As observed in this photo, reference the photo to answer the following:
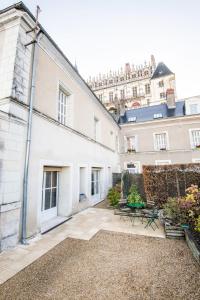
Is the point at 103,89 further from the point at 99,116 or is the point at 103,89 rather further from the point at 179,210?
the point at 179,210

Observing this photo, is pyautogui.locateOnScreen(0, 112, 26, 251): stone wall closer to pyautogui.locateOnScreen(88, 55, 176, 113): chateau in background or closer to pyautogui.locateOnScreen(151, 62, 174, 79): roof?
pyautogui.locateOnScreen(88, 55, 176, 113): chateau in background

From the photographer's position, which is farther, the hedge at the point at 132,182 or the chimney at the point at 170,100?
the chimney at the point at 170,100

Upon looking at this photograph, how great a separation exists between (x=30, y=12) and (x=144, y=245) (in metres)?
6.84

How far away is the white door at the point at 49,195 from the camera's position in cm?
→ 551

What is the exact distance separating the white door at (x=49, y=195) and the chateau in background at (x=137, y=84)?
1080 inches

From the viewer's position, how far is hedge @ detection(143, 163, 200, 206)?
302 inches

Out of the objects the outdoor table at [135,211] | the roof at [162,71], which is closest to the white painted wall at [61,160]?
the outdoor table at [135,211]

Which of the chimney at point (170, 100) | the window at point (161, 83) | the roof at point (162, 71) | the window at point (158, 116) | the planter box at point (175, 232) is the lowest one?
the planter box at point (175, 232)

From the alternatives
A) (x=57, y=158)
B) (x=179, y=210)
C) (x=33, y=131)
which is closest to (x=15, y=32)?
(x=33, y=131)

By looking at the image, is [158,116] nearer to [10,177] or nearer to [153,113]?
[153,113]

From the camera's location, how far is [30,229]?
14.0 feet

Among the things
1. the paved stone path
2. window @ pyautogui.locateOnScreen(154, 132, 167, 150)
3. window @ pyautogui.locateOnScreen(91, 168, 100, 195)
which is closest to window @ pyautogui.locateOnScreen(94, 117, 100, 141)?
window @ pyautogui.locateOnScreen(91, 168, 100, 195)

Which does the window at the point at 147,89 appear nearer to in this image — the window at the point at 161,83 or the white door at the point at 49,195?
the window at the point at 161,83

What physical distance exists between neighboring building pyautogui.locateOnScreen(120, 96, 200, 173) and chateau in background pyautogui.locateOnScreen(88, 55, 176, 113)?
15.8 m
